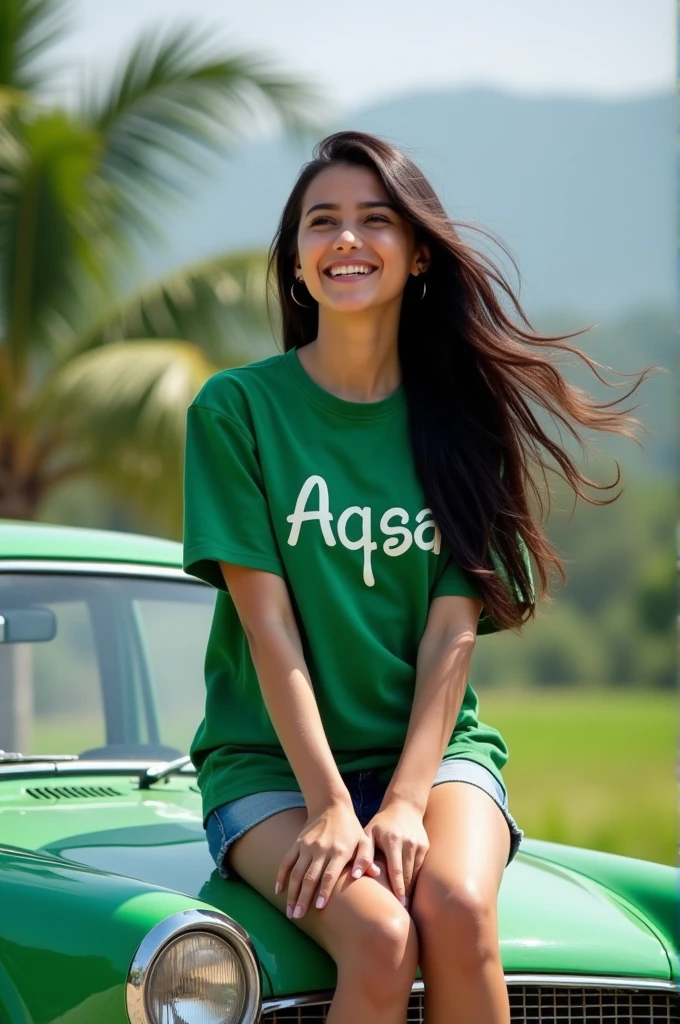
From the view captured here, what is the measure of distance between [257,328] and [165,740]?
750 cm

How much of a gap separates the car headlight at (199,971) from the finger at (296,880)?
14 cm

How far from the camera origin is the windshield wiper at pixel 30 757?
349 centimetres

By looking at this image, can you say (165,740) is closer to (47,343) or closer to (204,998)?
(204,998)

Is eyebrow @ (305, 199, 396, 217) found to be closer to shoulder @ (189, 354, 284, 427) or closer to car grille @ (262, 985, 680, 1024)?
shoulder @ (189, 354, 284, 427)

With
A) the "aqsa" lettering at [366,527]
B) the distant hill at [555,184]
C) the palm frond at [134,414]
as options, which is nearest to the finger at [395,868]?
the "aqsa" lettering at [366,527]

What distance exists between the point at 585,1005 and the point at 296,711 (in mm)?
793

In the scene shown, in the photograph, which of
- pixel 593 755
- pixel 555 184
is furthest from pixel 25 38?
pixel 555 184

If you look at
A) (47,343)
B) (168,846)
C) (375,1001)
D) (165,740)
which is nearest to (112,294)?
(47,343)

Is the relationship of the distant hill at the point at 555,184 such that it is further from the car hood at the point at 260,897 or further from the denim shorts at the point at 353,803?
the denim shorts at the point at 353,803

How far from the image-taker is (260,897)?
106 inches

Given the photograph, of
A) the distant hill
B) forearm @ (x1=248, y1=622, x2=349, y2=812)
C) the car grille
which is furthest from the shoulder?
the distant hill

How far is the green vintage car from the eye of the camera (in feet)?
7.82

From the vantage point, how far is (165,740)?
3961mm

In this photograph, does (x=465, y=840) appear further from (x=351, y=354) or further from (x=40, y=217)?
(x=40, y=217)
